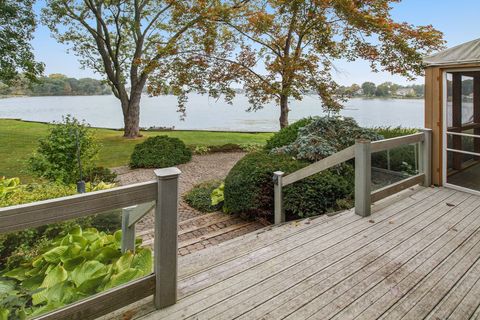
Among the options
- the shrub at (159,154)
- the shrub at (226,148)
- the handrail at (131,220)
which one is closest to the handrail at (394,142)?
the handrail at (131,220)

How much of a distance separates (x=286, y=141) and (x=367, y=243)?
12.9ft

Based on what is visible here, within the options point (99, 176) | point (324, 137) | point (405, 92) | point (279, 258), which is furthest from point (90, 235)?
point (405, 92)

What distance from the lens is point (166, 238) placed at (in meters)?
2.08

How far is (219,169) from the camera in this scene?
30.8 ft

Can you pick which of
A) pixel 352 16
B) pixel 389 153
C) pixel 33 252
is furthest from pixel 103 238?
pixel 352 16

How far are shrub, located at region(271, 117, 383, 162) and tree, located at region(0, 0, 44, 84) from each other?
30.2ft

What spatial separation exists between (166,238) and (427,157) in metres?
4.41

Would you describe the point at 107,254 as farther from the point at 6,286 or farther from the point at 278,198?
the point at 278,198

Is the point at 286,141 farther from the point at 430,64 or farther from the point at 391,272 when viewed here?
the point at 391,272

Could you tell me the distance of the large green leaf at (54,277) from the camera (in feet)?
7.05

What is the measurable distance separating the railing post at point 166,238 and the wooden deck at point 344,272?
0.36 ft

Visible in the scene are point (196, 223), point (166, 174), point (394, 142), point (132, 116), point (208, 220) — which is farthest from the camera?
point (132, 116)

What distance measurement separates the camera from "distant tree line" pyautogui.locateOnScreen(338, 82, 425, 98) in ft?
31.4

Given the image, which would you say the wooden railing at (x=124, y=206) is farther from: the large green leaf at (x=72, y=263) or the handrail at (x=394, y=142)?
the handrail at (x=394, y=142)
